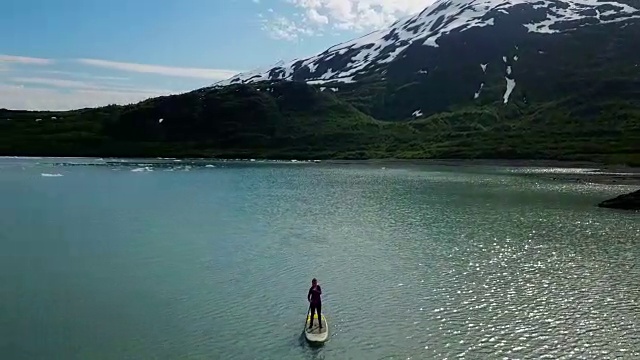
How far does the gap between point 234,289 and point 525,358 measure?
18425mm

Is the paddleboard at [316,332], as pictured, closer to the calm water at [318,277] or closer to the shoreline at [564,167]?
the calm water at [318,277]

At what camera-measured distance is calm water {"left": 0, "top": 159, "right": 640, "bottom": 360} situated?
94.5ft

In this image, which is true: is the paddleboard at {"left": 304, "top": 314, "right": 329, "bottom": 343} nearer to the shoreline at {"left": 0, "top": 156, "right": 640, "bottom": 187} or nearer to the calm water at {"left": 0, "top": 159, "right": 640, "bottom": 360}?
the calm water at {"left": 0, "top": 159, "right": 640, "bottom": 360}

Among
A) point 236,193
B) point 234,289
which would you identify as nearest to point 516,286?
point 234,289

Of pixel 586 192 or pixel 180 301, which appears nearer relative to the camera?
pixel 180 301

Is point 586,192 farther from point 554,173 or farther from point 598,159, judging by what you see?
point 598,159

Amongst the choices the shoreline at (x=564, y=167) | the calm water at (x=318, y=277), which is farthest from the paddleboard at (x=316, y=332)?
the shoreline at (x=564, y=167)

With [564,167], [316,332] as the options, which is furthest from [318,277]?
[564,167]


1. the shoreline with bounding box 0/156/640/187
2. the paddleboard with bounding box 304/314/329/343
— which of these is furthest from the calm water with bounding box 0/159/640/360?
the shoreline with bounding box 0/156/640/187

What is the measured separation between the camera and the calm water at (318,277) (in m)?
28.8

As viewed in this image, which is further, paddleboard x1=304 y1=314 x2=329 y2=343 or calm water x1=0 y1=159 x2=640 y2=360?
calm water x1=0 y1=159 x2=640 y2=360

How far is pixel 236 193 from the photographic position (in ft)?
315

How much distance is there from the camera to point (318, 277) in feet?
138

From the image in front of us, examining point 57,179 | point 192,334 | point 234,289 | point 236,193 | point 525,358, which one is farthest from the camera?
point 57,179
